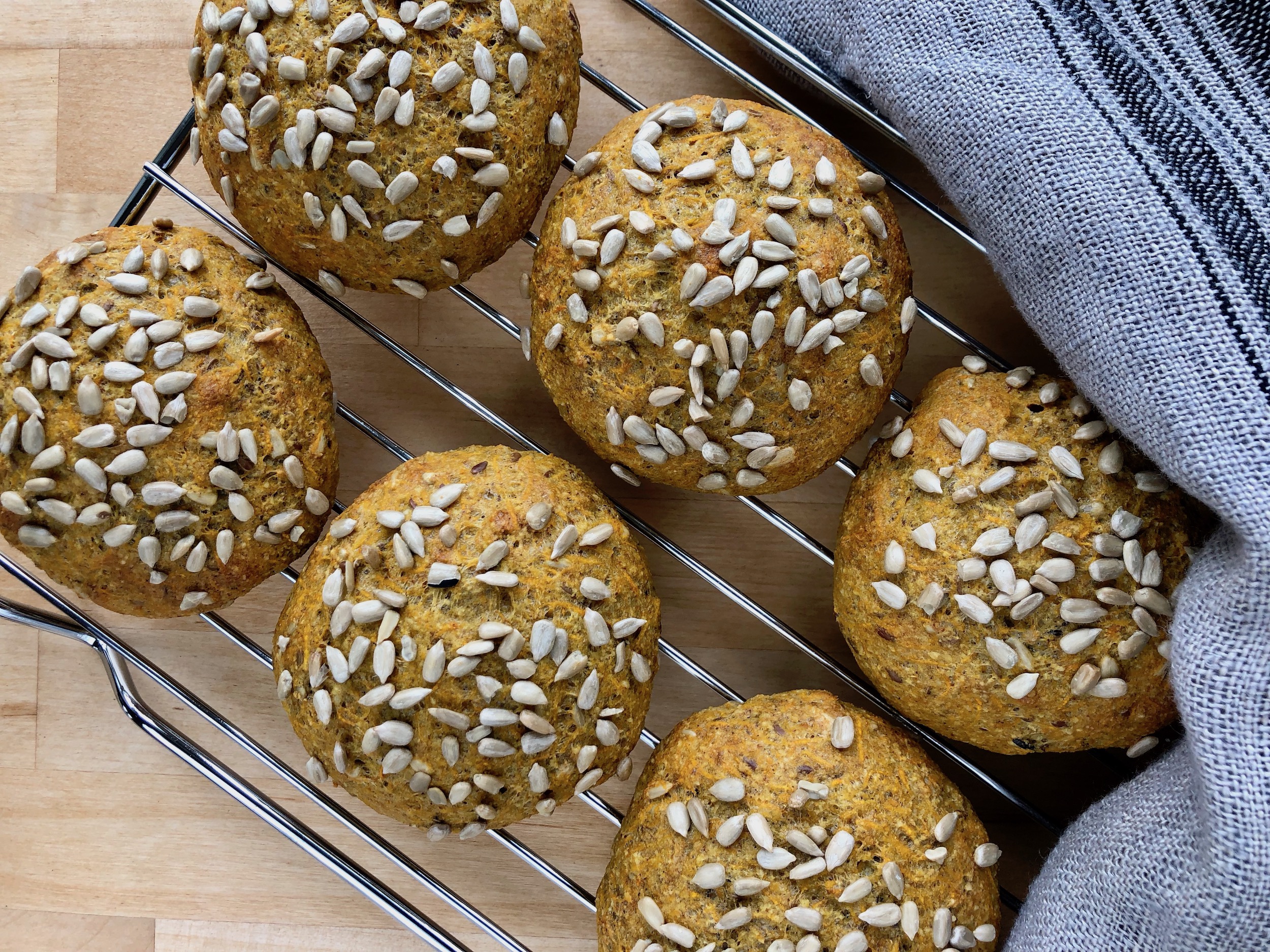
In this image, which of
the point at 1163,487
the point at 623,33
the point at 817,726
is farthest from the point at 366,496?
the point at 1163,487

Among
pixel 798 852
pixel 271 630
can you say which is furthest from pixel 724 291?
pixel 271 630

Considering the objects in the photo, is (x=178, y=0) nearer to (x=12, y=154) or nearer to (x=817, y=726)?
(x=12, y=154)

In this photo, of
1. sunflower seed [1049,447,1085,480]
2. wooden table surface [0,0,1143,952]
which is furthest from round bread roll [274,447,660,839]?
sunflower seed [1049,447,1085,480]

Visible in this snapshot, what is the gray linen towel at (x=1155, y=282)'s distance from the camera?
1.22m

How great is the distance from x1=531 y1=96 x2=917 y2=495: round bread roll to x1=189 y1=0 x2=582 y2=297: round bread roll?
116mm

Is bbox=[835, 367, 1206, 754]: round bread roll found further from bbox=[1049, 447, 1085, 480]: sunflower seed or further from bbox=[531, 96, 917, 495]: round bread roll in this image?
bbox=[531, 96, 917, 495]: round bread roll

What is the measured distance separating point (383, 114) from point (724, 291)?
20.6 inches

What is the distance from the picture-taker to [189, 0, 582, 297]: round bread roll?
1328mm

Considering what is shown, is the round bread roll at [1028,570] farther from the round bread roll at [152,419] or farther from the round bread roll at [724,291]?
the round bread roll at [152,419]

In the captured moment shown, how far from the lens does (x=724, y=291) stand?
130cm

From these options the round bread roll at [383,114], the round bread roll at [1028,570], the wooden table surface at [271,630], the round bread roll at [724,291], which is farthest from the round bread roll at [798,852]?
the round bread roll at [383,114]

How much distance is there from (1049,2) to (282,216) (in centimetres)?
113

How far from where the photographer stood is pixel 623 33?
1.69 meters

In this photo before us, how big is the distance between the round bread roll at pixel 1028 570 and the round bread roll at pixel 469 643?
0.39 m
